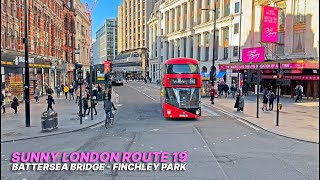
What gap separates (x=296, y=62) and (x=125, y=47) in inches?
4380

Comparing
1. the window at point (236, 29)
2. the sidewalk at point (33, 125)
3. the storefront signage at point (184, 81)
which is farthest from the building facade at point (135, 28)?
the storefront signage at point (184, 81)

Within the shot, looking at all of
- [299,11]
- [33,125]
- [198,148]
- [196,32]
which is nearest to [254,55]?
[299,11]

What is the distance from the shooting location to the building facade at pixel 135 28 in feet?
370

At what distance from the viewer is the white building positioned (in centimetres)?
4641

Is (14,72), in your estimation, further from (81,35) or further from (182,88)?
(81,35)

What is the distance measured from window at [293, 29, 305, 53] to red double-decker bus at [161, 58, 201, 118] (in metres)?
18.5

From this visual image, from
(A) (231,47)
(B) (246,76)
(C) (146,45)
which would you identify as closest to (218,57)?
(A) (231,47)

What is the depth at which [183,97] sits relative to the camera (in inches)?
656

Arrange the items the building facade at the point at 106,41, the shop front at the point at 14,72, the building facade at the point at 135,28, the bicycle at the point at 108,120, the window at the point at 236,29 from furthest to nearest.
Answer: the building facade at the point at 106,41
the building facade at the point at 135,28
the window at the point at 236,29
the shop front at the point at 14,72
the bicycle at the point at 108,120

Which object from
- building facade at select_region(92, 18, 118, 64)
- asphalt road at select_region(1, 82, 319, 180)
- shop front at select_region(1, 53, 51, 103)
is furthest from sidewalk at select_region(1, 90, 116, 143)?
building facade at select_region(92, 18, 118, 64)

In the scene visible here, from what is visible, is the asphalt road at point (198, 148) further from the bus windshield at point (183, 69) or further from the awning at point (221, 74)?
the awning at point (221, 74)

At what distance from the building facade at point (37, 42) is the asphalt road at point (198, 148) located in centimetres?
1202

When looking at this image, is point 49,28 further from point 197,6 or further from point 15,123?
point 197,6

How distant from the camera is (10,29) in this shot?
24531mm
